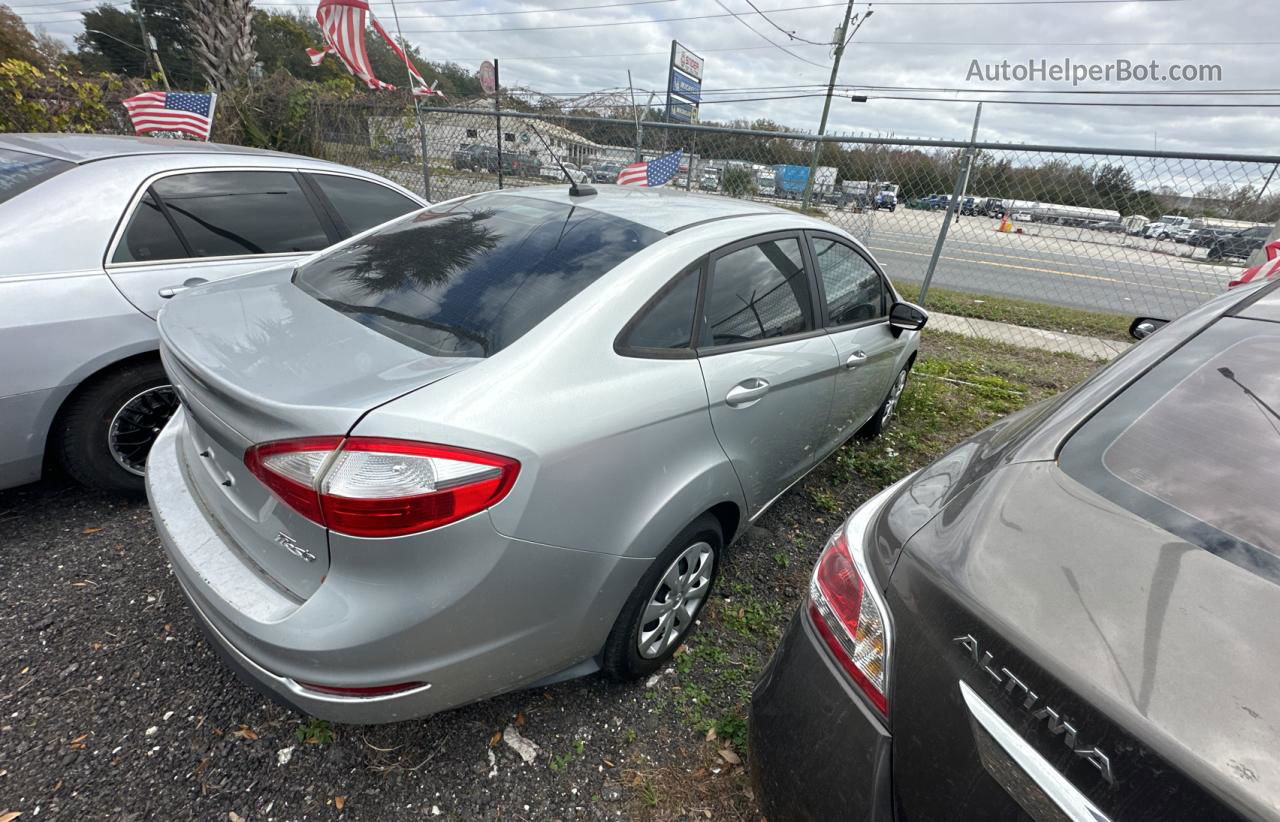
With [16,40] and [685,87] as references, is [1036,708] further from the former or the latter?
[16,40]

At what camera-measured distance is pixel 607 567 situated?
5.54ft

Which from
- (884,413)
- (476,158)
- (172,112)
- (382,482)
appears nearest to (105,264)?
(382,482)

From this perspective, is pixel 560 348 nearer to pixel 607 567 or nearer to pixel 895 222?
pixel 607 567

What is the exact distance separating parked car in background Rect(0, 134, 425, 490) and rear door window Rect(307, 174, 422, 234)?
0.24 m

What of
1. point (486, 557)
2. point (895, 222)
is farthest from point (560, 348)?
point (895, 222)

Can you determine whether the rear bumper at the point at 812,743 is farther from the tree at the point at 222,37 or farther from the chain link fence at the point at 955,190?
the tree at the point at 222,37

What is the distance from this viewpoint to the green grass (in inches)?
311

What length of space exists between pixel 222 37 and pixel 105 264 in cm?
1255

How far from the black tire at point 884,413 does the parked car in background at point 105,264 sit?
3.65 meters

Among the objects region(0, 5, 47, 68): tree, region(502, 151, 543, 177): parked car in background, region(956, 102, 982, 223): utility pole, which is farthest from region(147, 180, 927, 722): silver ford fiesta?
region(0, 5, 47, 68): tree

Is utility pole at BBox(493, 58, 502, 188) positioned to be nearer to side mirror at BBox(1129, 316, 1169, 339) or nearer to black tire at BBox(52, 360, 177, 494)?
black tire at BBox(52, 360, 177, 494)

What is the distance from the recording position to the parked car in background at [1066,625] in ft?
2.57

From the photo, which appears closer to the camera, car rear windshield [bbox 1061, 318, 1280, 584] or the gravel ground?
car rear windshield [bbox 1061, 318, 1280, 584]

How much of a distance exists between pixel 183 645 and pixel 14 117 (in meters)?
9.27
